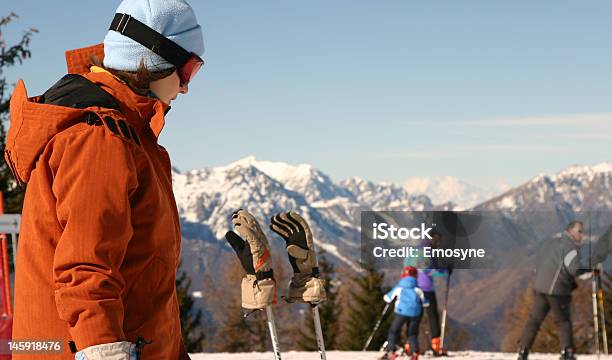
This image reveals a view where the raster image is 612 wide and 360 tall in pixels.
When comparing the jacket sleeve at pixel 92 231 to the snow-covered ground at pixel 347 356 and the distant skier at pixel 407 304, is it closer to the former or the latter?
the distant skier at pixel 407 304

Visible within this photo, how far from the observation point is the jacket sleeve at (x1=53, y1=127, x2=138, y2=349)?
1563mm

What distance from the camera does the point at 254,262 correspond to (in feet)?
19.7

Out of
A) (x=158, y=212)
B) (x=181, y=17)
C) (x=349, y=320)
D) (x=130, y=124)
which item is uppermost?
(x=181, y=17)

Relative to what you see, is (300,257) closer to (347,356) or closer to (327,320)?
(347,356)

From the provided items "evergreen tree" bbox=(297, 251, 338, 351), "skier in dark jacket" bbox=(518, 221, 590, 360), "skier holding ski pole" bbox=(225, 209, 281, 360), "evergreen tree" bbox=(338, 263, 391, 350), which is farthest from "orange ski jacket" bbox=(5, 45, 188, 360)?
"evergreen tree" bbox=(338, 263, 391, 350)

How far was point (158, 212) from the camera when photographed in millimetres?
1732

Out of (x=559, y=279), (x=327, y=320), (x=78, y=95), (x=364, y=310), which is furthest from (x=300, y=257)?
(x=364, y=310)

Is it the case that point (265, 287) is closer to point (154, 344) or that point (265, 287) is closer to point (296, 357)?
point (154, 344)

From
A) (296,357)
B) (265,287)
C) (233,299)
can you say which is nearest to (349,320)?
(233,299)

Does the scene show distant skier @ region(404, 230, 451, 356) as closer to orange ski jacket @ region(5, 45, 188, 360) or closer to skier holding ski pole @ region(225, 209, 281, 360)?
skier holding ski pole @ region(225, 209, 281, 360)

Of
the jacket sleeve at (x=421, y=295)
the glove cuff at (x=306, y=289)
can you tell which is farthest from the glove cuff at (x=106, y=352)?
the jacket sleeve at (x=421, y=295)

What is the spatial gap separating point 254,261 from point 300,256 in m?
0.36

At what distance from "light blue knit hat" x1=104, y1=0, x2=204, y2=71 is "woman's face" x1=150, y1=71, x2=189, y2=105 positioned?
0.09 ft

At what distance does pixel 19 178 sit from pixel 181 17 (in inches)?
18.5
